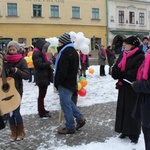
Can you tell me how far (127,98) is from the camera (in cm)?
485

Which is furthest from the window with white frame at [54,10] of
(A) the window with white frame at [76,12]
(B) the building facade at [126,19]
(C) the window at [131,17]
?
(C) the window at [131,17]

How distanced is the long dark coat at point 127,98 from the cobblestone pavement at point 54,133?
1.61 feet

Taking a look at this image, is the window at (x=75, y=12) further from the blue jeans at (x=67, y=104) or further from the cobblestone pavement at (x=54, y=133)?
the blue jeans at (x=67, y=104)

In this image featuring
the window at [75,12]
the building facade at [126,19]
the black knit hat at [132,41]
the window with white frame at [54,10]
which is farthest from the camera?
the building facade at [126,19]

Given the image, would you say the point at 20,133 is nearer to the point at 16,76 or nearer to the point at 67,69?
the point at 16,76

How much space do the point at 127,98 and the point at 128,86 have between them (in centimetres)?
20

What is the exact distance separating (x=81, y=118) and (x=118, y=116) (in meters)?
0.89

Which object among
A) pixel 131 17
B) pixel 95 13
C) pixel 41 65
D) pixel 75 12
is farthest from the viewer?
pixel 131 17

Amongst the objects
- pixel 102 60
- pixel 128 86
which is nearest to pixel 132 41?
pixel 128 86

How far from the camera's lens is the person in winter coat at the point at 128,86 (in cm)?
463

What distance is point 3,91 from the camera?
174 inches

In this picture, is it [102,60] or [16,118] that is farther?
[102,60]

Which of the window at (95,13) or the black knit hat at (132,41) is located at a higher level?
the window at (95,13)

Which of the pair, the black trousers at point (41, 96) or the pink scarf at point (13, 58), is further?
the black trousers at point (41, 96)
